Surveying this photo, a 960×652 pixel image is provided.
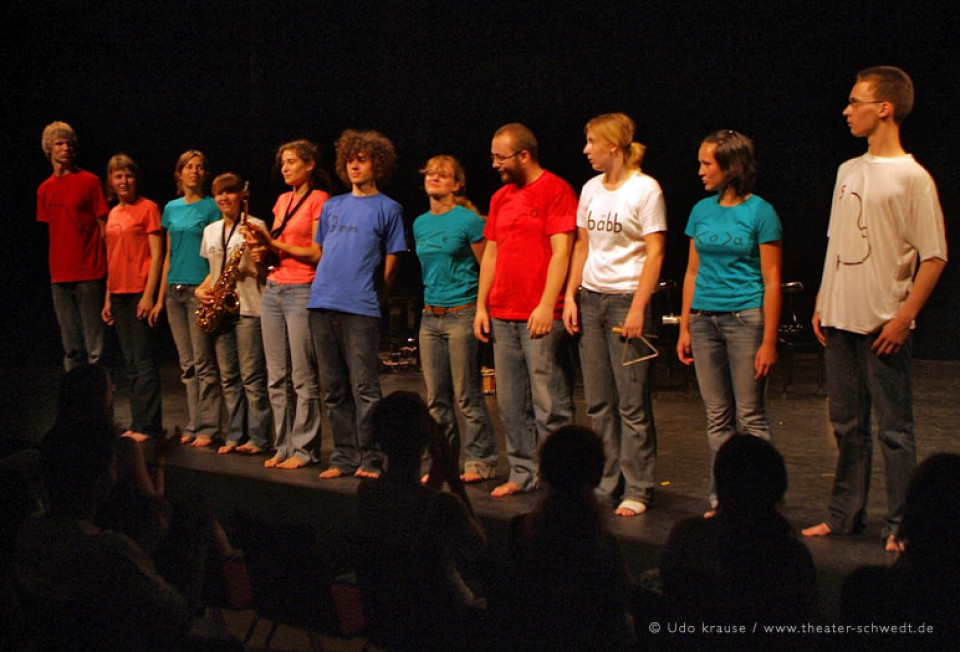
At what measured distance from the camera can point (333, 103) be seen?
8508mm

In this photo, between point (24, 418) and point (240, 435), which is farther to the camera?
point (24, 418)

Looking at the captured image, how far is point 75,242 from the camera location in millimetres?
4906

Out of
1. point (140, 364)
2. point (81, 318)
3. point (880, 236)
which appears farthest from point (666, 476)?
point (81, 318)

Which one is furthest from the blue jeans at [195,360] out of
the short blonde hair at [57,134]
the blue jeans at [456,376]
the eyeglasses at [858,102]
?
the eyeglasses at [858,102]

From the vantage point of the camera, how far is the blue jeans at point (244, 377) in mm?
4500

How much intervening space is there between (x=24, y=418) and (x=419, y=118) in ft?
13.4

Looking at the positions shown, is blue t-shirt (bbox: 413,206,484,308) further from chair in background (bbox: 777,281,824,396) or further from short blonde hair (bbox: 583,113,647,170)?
chair in background (bbox: 777,281,824,396)

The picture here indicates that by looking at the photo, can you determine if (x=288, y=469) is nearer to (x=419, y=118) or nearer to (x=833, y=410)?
(x=833, y=410)

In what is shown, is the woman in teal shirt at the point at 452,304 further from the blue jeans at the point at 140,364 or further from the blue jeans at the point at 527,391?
the blue jeans at the point at 140,364

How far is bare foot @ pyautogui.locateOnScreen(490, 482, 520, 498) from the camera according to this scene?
145 inches

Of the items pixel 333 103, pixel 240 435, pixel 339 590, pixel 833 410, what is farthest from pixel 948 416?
pixel 333 103

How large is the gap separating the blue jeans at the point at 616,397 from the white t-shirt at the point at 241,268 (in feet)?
5.52

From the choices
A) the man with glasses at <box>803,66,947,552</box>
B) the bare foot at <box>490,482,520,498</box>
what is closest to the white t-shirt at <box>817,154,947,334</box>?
the man with glasses at <box>803,66,947,552</box>

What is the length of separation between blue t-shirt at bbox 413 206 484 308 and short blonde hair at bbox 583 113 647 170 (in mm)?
690
